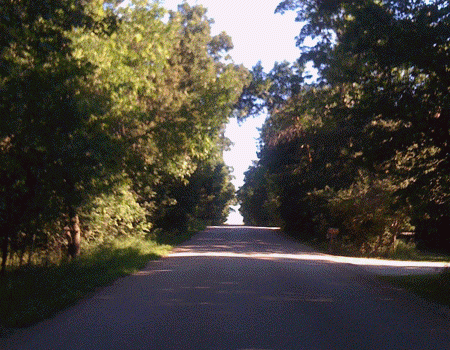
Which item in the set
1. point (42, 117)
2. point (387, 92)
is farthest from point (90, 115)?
point (387, 92)

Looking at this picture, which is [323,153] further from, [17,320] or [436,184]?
[17,320]

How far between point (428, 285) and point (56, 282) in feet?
31.5

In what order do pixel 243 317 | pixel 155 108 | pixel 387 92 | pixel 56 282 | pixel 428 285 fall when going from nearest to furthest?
1. pixel 243 317
2. pixel 56 282
3. pixel 387 92
4. pixel 428 285
5. pixel 155 108

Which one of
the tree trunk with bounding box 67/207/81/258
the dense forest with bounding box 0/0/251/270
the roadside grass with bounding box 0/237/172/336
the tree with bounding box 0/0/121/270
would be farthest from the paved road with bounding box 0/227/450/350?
the tree trunk with bounding box 67/207/81/258

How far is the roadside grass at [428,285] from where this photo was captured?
43.9ft

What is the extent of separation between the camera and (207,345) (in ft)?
26.9

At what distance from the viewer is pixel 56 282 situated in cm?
1330

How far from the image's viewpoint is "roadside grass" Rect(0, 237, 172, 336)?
1014cm

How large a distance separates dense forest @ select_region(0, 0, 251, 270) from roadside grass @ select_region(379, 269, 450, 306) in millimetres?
8495

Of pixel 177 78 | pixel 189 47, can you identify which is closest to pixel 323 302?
pixel 177 78

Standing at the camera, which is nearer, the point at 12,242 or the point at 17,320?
the point at 17,320

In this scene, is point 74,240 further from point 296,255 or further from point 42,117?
point 296,255

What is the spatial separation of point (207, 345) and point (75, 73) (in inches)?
288

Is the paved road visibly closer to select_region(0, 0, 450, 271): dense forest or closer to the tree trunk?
select_region(0, 0, 450, 271): dense forest
